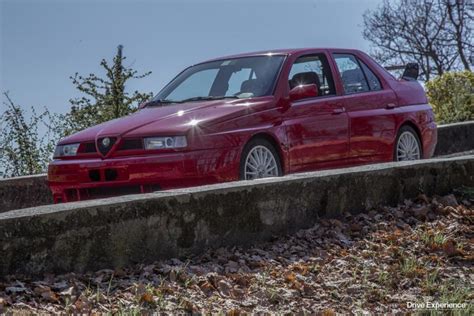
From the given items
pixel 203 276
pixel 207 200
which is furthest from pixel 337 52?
pixel 203 276

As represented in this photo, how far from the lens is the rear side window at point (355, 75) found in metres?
9.32

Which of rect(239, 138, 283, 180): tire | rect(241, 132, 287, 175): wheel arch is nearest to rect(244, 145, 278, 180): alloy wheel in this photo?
rect(239, 138, 283, 180): tire

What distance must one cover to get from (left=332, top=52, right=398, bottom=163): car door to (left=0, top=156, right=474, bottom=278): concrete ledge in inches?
66.9

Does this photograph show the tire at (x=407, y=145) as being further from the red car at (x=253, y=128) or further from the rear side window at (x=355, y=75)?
the rear side window at (x=355, y=75)

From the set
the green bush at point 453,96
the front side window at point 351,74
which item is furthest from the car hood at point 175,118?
the green bush at point 453,96

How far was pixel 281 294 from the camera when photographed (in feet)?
16.2

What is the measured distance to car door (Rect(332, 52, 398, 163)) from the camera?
9.05 m

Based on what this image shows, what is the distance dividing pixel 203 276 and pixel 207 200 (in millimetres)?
813

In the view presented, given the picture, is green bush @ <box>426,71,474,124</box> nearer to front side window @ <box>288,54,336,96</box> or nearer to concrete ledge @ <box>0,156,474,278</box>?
front side window @ <box>288,54,336,96</box>

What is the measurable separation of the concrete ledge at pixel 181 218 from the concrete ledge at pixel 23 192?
12.2ft

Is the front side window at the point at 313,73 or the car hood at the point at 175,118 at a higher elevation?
the front side window at the point at 313,73

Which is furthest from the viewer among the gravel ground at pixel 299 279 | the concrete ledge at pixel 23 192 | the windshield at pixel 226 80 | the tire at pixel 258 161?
the concrete ledge at pixel 23 192

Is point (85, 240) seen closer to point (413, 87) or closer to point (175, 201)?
point (175, 201)

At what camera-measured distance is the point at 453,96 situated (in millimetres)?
20047
